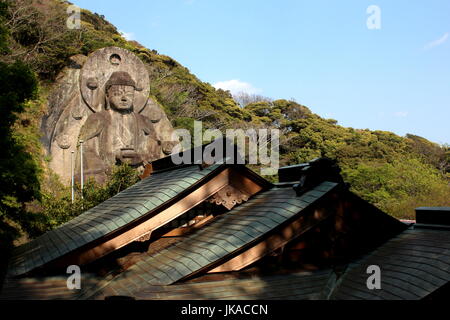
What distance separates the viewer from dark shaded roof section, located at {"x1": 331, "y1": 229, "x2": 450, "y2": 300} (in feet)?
10.3

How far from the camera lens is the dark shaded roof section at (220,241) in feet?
12.7

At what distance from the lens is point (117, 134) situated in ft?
83.5

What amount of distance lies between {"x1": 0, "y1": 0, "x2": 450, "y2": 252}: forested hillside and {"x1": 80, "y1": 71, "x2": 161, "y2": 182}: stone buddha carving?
2954 millimetres

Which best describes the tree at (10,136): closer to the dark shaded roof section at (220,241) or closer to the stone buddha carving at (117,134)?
the dark shaded roof section at (220,241)

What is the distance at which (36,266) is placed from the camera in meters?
4.34

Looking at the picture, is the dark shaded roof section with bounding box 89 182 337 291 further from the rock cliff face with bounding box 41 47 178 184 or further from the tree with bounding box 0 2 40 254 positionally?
the rock cliff face with bounding box 41 47 178 184

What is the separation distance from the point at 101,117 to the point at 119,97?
1974 millimetres

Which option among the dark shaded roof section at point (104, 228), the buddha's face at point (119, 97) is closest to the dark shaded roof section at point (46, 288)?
the dark shaded roof section at point (104, 228)

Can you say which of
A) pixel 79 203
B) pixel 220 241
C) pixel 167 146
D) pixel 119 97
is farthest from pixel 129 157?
pixel 220 241

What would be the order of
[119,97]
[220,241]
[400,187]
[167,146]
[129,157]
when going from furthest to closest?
[400,187], [167,146], [119,97], [129,157], [220,241]

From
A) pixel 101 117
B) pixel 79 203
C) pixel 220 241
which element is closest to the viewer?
pixel 220 241

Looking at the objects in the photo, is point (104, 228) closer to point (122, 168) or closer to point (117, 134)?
point (122, 168)
